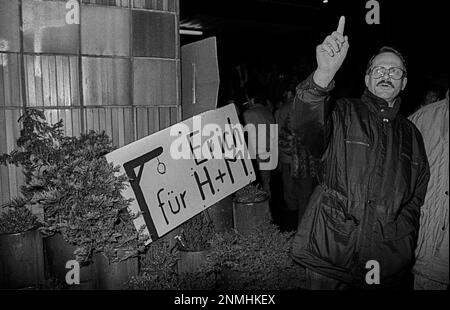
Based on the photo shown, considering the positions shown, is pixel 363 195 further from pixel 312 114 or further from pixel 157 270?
pixel 157 270

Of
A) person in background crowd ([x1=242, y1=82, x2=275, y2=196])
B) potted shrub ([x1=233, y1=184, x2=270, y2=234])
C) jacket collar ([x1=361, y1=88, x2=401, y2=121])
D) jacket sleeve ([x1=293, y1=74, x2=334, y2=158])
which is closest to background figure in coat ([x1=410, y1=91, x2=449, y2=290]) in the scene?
jacket collar ([x1=361, y1=88, x2=401, y2=121])

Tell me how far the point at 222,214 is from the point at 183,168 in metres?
0.80

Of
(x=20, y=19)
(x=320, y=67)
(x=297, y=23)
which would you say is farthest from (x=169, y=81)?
(x=297, y=23)

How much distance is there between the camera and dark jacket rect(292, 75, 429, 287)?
2.47 metres

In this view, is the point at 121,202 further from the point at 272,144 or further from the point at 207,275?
the point at 272,144

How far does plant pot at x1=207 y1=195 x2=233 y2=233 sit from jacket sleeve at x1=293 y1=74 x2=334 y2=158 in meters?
2.06

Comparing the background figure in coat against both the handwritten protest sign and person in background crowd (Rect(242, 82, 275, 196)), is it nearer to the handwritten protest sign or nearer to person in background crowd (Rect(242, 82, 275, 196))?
the handwritten protest sign

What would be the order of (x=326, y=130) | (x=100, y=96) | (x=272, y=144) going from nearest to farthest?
(x=326, y=130) < (x=100, y=96) < (x=272, y=144)

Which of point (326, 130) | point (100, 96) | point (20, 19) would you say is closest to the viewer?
point (326, 130)

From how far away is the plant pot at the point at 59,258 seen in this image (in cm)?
322

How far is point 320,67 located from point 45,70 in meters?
2.58

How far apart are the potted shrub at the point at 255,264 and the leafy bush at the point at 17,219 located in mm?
1508

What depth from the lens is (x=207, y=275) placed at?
351cm

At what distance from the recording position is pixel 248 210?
451 centimetres
